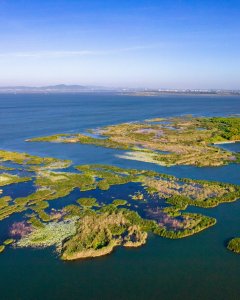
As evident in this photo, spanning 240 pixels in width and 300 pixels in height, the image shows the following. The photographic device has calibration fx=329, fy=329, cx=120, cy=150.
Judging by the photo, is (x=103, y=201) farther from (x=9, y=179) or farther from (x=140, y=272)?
(x=9, y=179)

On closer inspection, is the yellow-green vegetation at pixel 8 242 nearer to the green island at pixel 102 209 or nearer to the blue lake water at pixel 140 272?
the green island at pixel 102 209

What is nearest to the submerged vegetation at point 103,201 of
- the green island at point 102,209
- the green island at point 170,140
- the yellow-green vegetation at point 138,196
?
the green island at point 102,209

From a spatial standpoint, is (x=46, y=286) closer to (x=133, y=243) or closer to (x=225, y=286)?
(x=133, y=243)

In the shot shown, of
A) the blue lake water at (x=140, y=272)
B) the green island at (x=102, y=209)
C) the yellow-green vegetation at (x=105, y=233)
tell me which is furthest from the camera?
the green island at (x=102, y=209)

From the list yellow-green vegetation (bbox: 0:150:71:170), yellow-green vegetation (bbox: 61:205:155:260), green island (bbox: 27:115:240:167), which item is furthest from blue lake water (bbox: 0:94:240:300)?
green island (bbox: 27:115:240:167)

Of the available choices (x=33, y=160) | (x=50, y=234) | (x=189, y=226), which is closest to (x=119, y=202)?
(x=189, y=226)

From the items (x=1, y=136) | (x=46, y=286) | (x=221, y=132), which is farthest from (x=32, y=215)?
(x=221, y=132)
